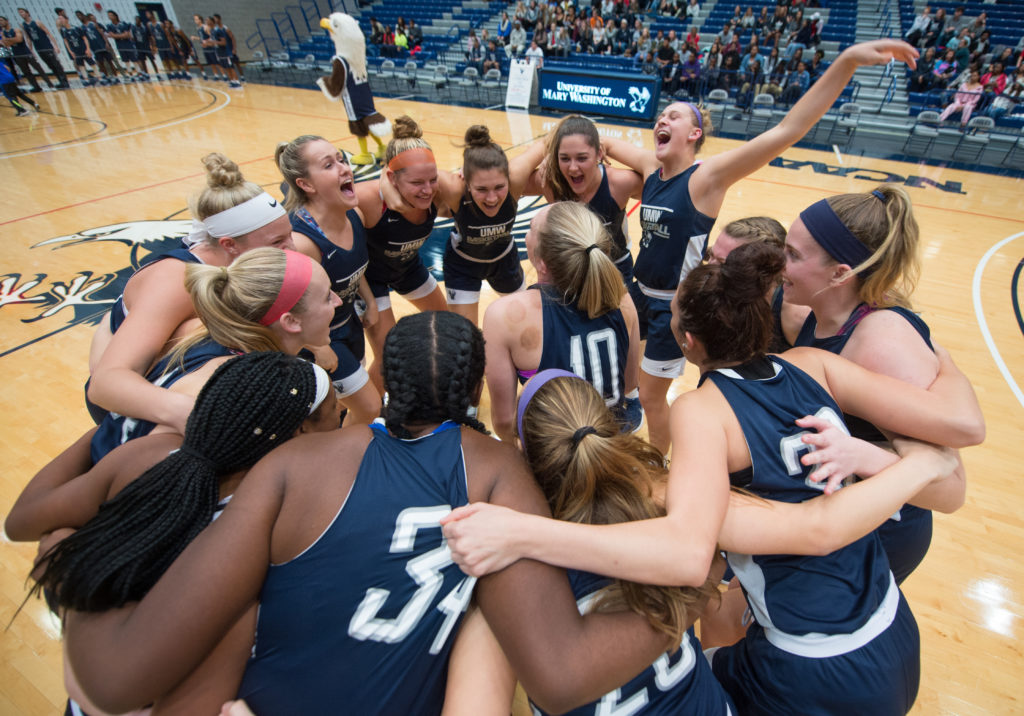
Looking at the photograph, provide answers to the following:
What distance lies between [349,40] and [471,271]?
7.04m

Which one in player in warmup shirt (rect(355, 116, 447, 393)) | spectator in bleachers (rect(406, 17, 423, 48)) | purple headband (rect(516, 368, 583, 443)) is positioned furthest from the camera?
spectator in bleachers (rect(406, 17, 423, 48))

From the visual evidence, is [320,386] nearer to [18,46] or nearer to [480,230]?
[480,230]

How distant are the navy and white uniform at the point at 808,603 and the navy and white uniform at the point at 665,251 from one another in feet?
5.35

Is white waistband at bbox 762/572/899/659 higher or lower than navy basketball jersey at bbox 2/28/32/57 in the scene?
lower

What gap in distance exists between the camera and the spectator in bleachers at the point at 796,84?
11.9 m

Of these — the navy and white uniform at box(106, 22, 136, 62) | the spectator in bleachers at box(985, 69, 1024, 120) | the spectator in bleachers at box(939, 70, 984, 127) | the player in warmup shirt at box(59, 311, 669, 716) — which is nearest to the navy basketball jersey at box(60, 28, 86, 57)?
the navy and white uniform at box(106, 22, 136, 62)

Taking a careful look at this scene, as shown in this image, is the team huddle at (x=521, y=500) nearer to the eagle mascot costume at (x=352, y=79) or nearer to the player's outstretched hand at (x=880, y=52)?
the player's outstretched hand at (x=880, y=52)

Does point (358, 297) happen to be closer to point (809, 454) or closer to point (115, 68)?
point (809, 454)

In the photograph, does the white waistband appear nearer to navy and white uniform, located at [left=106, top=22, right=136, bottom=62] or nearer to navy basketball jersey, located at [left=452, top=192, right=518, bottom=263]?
navy basketball jersey, located at [left=452, top=192, right=518, bottom=263]

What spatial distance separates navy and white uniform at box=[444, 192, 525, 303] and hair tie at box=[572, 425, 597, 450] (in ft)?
8.36

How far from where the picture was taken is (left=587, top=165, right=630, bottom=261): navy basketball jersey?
3.51 metres

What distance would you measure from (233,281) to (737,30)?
1711cm

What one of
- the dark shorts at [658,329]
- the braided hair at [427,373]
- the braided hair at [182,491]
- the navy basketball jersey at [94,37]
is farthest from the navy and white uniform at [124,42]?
the braided hair at [427,373]

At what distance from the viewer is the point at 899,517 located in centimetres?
171
